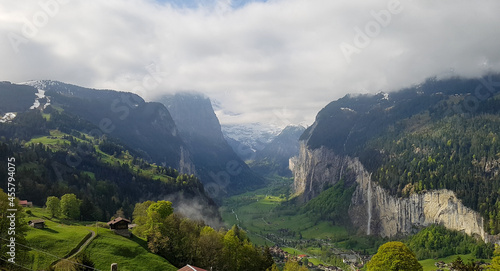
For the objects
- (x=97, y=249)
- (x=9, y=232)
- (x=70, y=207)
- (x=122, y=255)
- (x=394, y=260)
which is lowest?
(x=394, y=260)

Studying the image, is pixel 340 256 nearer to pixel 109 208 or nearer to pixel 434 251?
pixel 434 251

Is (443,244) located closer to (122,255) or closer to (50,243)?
(122,255)

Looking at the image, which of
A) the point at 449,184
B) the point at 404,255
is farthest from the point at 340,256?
the point at 404,255

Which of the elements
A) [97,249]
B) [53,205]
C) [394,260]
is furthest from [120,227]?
[394,260]

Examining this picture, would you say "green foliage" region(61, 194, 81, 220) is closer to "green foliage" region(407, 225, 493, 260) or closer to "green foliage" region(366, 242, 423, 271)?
"green foliage" region(366, 242, 423, 271)

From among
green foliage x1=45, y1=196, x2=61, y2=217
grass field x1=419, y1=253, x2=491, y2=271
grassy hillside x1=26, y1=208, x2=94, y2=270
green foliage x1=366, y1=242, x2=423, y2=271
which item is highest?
green foliage x1=45, y1=196, x2=61, y2=217

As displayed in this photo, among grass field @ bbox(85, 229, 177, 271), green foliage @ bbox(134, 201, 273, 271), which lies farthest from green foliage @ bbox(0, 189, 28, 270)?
green foliage @ bbox(134, 201, 273, 271)
